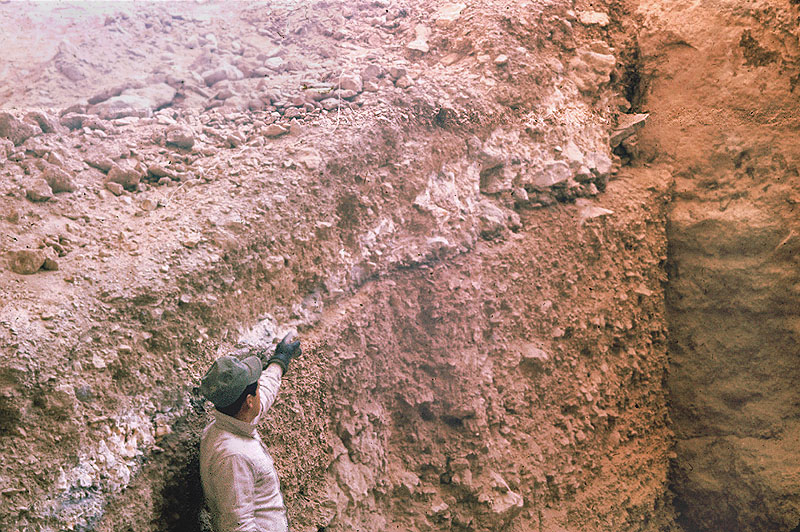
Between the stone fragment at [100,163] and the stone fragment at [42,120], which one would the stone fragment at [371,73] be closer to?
the stone fragment at [100,163]

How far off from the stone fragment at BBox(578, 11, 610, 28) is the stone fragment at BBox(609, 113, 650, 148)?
653 millimetres

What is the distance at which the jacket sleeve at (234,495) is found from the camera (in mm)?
1611

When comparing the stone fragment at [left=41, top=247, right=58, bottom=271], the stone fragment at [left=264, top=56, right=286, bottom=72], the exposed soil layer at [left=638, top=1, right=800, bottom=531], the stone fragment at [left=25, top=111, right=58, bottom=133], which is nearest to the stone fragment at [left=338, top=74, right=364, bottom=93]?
the stone fragment at [left=264, top=56, right=286, bottom=72]

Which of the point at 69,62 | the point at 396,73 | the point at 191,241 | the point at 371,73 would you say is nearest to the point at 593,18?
the point at 396,73

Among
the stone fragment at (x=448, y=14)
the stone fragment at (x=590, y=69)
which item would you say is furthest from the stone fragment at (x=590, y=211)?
the stone fragment at (x=448, y=14)

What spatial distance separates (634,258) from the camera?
125 inches

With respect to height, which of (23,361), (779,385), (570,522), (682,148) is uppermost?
(682,148)

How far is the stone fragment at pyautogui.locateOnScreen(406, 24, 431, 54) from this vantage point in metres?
3.11

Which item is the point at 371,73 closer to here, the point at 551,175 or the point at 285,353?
the point at 551,175

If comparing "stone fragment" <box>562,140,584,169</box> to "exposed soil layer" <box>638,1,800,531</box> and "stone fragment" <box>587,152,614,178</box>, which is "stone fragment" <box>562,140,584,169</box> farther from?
"exposed soil layer" <box>638,1,800,531</box>

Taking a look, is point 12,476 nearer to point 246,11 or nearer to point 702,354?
point 246,11

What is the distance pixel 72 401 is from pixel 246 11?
106 inches

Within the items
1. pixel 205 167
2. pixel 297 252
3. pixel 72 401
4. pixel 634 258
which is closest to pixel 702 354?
pixel 634 258

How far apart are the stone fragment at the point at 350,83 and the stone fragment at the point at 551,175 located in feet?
3.67
